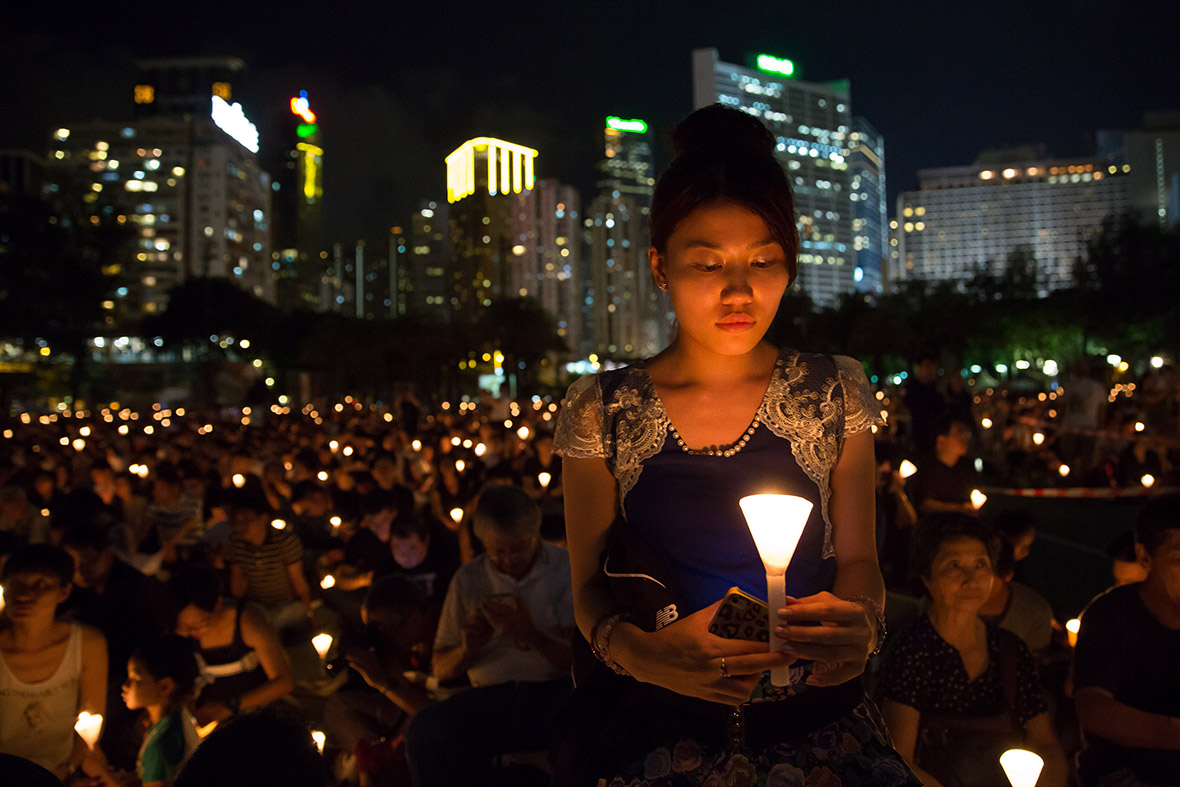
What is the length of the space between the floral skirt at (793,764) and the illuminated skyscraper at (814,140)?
14601 centimetres

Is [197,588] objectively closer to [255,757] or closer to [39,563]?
[39,563]

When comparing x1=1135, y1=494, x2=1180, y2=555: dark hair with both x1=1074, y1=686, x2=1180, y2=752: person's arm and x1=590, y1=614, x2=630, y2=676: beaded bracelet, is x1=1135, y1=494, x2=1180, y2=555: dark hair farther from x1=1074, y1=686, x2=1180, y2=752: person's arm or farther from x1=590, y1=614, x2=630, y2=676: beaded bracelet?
x1=590, y1=614, x2=630, y2=676: beaded bracelet

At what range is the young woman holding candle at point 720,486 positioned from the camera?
176 cm

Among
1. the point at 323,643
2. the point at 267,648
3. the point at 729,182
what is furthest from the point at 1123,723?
the point at 267,648

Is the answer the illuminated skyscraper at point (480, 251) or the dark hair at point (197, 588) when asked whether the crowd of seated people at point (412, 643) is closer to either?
the dark hair at point (197, 588)

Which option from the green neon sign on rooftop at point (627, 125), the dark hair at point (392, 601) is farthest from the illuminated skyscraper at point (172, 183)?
the dark hair at point (392, 601)

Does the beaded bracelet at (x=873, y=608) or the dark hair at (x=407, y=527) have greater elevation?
the beaded bracelet at (x=873, y=608)

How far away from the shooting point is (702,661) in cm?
162

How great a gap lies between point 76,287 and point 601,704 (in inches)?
1362

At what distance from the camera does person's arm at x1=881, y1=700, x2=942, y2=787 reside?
3234 millimetres

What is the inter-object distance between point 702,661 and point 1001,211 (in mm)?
178627

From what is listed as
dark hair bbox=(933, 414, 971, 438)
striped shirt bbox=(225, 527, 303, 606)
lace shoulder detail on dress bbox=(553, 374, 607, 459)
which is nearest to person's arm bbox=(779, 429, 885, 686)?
lace shoulder detail on dress bbox=(553, 374, 607, 459)

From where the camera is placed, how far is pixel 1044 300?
159 feet

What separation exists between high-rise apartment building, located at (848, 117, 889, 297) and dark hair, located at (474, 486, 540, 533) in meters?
153
